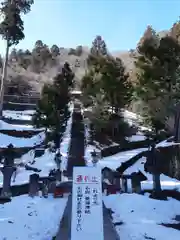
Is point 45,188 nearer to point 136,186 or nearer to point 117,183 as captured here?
point 117,183

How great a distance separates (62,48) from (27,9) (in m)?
79.7

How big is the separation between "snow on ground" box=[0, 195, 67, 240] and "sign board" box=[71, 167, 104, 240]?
48.3 inches

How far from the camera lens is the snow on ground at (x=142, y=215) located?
6.58 meters

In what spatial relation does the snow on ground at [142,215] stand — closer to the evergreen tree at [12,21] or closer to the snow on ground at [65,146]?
the snow on ground at [65,146]

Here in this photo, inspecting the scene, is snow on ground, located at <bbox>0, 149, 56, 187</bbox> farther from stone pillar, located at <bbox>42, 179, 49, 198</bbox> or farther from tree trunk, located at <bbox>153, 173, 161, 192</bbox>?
tree trunk, located at <bbox>153, 173, 161, 192</bbox>

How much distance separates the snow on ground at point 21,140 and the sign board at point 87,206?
1382 centimetres

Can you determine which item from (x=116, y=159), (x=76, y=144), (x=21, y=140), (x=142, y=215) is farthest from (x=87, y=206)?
(x=21, y=140)

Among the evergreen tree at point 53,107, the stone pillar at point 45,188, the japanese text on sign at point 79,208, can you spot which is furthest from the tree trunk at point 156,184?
the evergreen tree at point 53,107

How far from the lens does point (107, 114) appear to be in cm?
1972

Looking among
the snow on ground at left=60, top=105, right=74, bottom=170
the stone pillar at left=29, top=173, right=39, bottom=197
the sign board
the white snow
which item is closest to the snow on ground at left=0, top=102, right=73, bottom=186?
the snow on ground at left=60, top=105, right=74, bottom=170

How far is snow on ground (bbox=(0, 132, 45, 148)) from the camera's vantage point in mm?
19200

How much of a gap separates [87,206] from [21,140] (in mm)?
→ 15354

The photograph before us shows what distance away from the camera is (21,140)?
20219 mm

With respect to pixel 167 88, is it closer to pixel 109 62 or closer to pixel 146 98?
pixel 146 98
